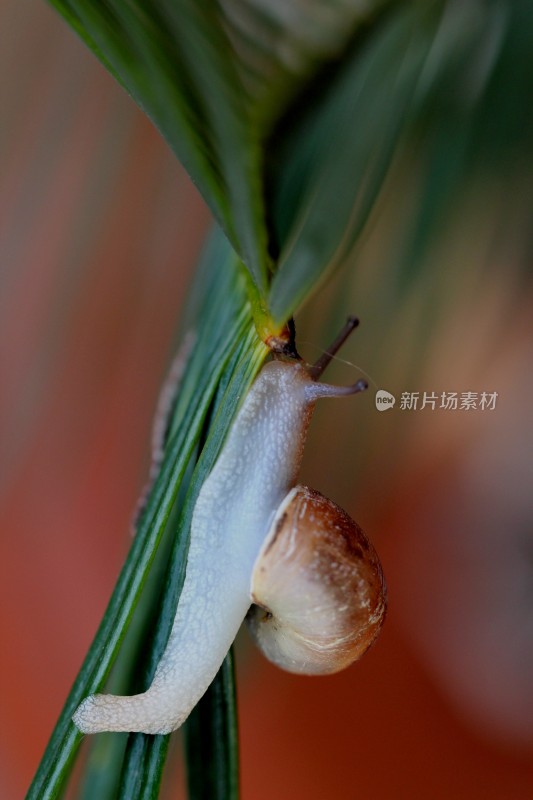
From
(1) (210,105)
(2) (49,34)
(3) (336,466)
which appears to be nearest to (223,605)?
(1) (210,105)

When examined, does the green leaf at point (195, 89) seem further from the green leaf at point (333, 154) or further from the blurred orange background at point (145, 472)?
the blurred orange background at point (145, 472)

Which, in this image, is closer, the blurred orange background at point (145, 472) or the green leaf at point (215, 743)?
the green leaf at point (215, 743)

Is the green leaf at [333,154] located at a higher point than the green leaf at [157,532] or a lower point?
higher

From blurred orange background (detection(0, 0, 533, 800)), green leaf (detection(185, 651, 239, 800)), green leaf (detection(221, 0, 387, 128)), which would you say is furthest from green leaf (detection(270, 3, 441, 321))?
blurred orange background (detection(0, 0, 533, 800))

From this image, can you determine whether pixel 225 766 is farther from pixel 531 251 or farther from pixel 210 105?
pixel 531 251

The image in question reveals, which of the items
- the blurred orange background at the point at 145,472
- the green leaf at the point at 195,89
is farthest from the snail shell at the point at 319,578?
the blurred orange background at the point at 145,472
